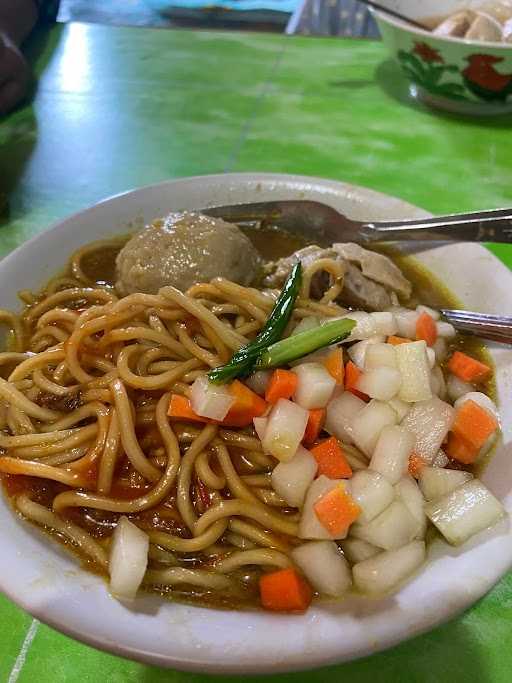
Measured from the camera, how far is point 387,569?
1.44 m

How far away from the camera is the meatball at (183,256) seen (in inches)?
90.7

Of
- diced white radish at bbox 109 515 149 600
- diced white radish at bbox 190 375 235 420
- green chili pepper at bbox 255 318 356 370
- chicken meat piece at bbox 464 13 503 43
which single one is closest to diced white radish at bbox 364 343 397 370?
green chili pepper at bbox 255 318 356 370

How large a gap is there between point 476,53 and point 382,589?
2.94 m

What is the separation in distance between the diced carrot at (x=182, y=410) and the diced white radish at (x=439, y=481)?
615 millimetres

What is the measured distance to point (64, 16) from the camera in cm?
566

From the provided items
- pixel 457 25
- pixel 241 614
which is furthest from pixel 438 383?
pixel 457 25

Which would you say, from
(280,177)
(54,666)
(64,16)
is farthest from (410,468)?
(64,16)

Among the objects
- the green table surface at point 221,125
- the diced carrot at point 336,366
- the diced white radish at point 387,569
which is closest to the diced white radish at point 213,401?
the diced carrot at point 336,366

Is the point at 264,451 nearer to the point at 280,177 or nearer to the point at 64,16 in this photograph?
the point at 280,177

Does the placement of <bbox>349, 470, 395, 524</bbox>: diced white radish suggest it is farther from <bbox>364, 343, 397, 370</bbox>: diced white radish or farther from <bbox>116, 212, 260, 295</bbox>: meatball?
<bbox>116, 212, 260, 295</bbox>: meatball

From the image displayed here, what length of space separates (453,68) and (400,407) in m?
2.47

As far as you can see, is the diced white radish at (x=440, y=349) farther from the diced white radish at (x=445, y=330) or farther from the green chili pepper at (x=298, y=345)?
the green chili pepper at (x=298, y=345)

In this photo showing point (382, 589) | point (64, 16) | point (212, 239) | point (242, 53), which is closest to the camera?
point (382, 589)

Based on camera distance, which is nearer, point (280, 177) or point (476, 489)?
point (476, 489)
